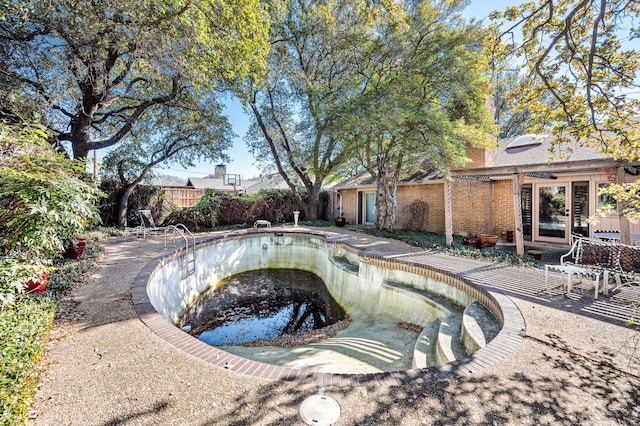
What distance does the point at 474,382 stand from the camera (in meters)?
2.47

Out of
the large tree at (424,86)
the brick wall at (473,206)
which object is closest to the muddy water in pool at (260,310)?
the large tree at (424,86)

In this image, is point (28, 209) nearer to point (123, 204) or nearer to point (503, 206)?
point (123, 204)

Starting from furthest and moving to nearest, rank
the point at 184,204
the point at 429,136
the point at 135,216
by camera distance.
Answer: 1. the point at 184,204
2. the point at 135,216
3. the point at 429,136

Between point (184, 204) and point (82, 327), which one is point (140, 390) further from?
point (184, 204)

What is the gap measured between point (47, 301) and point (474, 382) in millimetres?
5156

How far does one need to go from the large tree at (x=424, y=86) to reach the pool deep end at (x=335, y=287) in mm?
4326

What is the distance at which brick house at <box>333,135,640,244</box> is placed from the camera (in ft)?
26.3

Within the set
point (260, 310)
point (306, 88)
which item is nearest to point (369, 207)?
point (306, 88)

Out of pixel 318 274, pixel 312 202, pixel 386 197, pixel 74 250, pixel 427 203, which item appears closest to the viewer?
pixel 74 250

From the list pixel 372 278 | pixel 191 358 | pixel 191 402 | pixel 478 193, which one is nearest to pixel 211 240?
pixel 372 278

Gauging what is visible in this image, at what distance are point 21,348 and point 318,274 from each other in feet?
27.2

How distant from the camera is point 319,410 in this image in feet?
6.83

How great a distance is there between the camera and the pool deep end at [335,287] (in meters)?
2.73

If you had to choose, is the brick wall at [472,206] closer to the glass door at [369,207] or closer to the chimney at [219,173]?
the glass door at [369,207]
